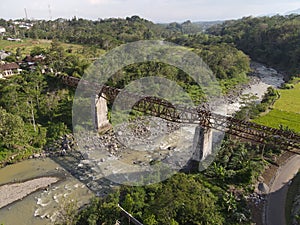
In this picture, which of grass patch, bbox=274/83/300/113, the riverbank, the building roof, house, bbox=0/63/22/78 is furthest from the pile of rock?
the building roof

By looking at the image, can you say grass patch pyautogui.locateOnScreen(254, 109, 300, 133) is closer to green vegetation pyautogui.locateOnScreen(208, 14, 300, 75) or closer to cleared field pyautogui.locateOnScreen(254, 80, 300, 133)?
cleared field pyautogui.locateOnScreen(254, 80, 300, 133)

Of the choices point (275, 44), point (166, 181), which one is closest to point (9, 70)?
point (166, 181)

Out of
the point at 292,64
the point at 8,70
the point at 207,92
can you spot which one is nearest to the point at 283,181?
the point at 207,92

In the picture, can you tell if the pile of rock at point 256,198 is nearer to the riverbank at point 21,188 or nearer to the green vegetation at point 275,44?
the riverbank at point 21,188

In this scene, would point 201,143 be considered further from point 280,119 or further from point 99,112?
point 280,119

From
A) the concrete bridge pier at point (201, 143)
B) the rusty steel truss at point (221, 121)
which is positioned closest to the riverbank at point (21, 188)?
the rusty steel truss at point (221, 121)

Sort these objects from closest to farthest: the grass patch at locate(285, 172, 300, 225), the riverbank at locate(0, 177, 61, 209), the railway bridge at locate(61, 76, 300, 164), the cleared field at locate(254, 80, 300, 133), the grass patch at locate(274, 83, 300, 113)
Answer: the grass patch at locate(285, 172, 300, 225) < the railway bridge at locate(61, 76, 300, 164) < the riverbank at locate(0, 177, 61, 209) < the cleared field at locate(254, 80, 300, 133) < the grass patch at locate(274, 83, 300, 113)
